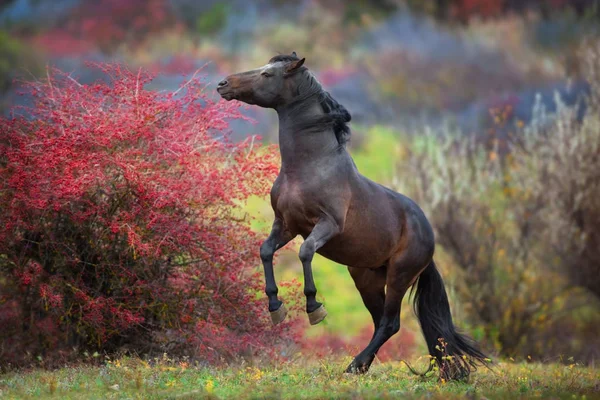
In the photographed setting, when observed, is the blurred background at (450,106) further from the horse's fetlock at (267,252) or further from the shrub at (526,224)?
the horse's fetlock at (267,252)

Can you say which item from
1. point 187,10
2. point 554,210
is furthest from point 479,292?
point 187,10

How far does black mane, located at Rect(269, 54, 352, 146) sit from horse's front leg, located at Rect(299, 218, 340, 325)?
103cm

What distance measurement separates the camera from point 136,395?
6.60 meters

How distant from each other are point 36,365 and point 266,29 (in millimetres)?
23262

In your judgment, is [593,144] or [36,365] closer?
[36,365]

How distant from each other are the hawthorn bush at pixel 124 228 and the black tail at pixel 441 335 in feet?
6.04

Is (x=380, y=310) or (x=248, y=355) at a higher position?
(x=380, y=310)

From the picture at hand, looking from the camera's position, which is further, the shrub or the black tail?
the shrub

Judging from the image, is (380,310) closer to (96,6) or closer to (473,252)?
(473,252)

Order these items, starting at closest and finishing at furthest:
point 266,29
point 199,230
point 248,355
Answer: point 199,230, point 248,355, point 266,29

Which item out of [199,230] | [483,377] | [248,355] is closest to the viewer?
[483,377]

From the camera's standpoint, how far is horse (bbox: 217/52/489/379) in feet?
24.2

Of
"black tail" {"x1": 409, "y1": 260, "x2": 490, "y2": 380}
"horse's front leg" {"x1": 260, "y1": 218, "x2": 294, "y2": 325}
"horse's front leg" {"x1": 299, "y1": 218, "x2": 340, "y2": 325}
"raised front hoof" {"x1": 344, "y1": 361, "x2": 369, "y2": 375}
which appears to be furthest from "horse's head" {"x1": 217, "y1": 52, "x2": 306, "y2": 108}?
"raised front hoof" {"x1": 344, "y1": 361, "x2": 369, "y2": 375}

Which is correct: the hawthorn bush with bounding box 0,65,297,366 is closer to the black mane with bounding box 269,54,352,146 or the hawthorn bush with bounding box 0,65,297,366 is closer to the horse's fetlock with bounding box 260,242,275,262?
the horse's fetlock with bounding box 260,242,275,262
